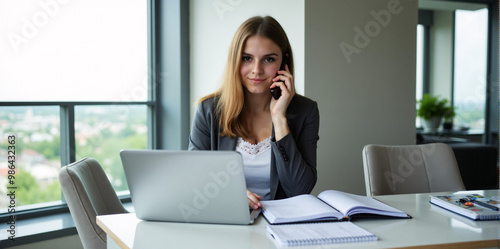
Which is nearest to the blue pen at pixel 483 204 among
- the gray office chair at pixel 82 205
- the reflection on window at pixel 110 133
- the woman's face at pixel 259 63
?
the woman's face at pixel 259 63

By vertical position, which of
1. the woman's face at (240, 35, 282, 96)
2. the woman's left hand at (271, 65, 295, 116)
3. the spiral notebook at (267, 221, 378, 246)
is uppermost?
the woman's face at (240, 35, 282, 96)

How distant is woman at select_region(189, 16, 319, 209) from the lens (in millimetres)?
1992

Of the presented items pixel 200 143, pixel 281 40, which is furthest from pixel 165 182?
pixel 281 40

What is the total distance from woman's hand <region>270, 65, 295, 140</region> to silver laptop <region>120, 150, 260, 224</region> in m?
0.62

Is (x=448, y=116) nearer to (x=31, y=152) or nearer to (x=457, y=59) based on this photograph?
(x=457, y=59)

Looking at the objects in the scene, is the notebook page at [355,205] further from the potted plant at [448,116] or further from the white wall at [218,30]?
the potted plant at [448,116]

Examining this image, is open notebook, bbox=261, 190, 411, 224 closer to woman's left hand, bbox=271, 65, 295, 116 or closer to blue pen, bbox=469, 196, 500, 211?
blue pen, bbox=469, 196, 500, 211

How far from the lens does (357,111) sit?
10.0ft

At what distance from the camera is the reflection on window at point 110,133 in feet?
10.5

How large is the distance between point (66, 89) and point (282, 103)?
5.94 feet

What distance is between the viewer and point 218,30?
3342mm

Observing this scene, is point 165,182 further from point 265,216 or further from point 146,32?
point 146,32

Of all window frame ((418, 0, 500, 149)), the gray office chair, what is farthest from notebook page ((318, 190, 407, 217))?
window frame ((418, 0, 500, 149))

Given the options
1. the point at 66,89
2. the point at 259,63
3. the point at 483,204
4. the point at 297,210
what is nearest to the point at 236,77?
the point at 259,63
